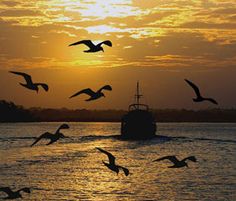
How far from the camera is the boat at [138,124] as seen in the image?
489ft

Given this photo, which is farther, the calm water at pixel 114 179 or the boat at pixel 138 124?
the boat at pixel 138 124

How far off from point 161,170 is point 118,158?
22.0 metres

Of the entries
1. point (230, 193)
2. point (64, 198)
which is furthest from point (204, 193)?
point (64, 198)

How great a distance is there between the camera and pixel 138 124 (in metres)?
152

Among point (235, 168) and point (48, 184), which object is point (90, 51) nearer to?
point (48, 184)

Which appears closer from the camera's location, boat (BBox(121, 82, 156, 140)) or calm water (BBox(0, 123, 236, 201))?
calm water (BBox(0, 123, 236, 201))

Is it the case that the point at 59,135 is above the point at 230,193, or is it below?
above

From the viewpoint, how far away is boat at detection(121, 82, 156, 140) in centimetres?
14912

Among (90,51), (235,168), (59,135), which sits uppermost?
(90,51)

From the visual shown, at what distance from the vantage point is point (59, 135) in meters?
26.8

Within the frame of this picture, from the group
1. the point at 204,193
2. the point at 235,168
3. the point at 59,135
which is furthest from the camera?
the point at 235,168

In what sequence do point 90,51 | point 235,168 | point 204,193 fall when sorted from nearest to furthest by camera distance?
point 90,51 < point 204,193 < point 235,168

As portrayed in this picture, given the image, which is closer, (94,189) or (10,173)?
(94,189)

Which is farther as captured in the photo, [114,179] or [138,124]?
[138,124]
